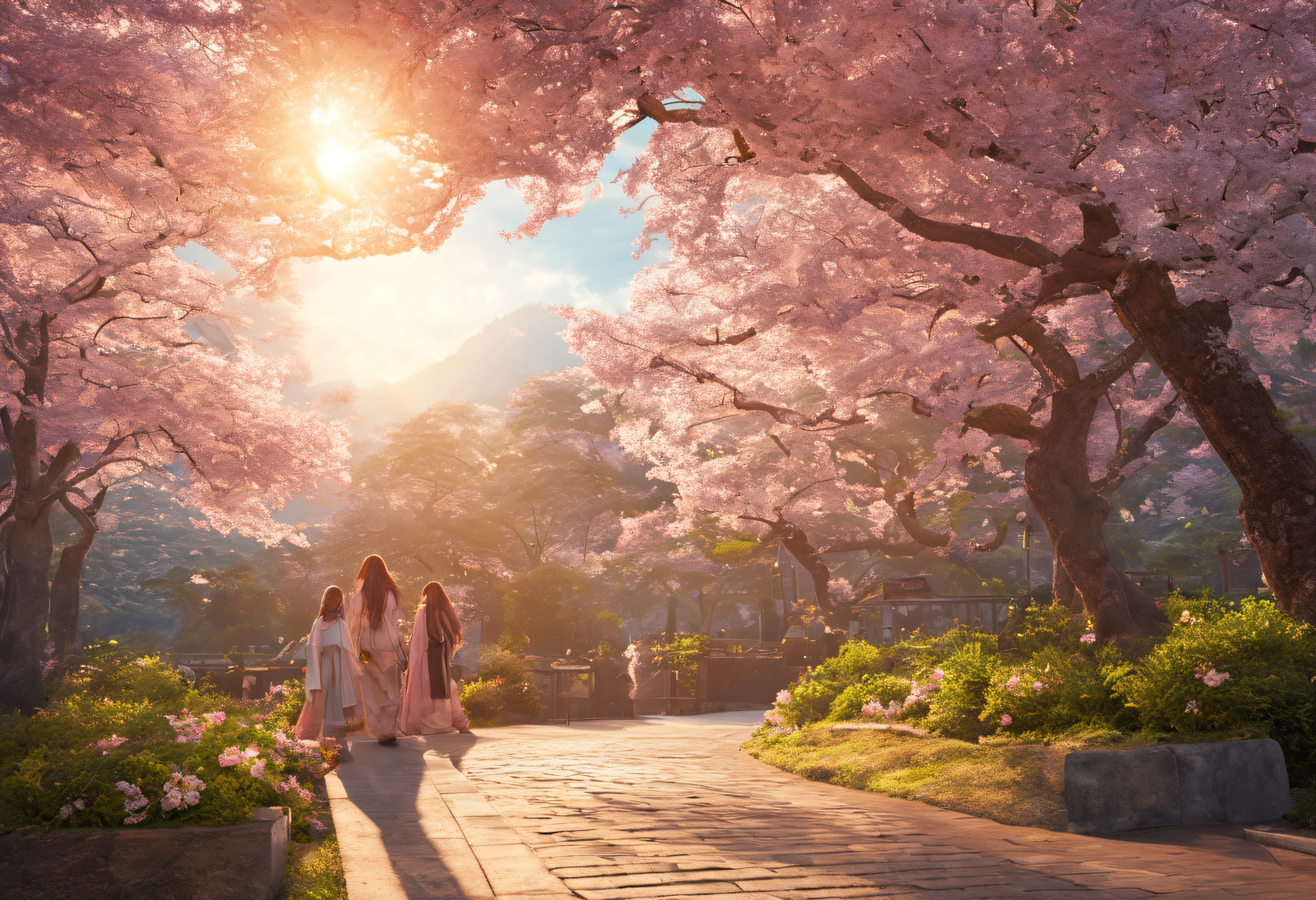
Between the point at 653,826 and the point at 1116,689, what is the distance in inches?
162

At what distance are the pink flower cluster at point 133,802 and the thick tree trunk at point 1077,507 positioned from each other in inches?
393

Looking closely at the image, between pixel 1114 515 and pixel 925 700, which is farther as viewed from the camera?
pixel 1114 515

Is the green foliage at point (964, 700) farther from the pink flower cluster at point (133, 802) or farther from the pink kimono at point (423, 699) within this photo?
the pink flower cluster at point (133, 802)

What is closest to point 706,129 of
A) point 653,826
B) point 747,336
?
point 747,336

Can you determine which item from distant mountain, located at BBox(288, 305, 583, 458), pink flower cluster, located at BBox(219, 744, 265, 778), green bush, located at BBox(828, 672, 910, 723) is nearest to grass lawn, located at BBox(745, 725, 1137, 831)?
green bush, located at BBox(828, 672, 910, 723)

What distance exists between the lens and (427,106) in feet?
25.2

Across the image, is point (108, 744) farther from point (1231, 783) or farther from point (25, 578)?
point (25, 578)

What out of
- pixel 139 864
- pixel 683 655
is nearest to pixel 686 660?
pixel 683 655

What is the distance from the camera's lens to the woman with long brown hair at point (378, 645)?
10797 mm

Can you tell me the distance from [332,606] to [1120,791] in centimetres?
755

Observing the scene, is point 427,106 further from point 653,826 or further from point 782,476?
point 782,476

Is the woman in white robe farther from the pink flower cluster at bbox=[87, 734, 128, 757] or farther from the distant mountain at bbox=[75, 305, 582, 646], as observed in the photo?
the distant mountain at bbox=[75, 305, 582, 646]

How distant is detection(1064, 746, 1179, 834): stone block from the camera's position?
6098 millimetres

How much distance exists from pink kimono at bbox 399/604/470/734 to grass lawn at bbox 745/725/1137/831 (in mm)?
4292
